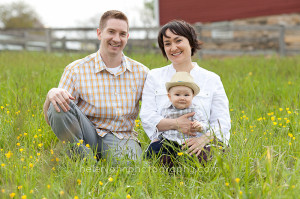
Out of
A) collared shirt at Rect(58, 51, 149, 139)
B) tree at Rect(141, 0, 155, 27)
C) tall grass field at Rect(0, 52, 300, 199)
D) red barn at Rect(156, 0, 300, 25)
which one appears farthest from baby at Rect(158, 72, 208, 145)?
tree at Rect(141, 0, 155, 27)

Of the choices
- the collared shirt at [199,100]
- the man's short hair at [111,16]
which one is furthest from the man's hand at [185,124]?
the man's short hair at [111,16]

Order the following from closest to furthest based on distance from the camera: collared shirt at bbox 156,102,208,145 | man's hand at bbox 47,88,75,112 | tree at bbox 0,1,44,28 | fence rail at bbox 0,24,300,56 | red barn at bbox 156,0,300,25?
man's hand at bbox 47,88,75,112 → collared shirt at bbox 156,102,208,145 → fence rail at bbox 0,24,300,56 → red barn at bbox 156,0,300,25 → tree at bbox 0,1,44,28

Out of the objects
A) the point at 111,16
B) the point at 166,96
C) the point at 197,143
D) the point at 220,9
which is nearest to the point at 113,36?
the point at 111,16

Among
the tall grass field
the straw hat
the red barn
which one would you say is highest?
the red barn

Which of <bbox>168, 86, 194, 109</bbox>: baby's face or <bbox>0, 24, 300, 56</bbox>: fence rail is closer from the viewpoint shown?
<bbox>168, 86, 194, 109</bbox>: baby's face

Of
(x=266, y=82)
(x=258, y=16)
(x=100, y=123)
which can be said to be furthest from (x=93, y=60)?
(x=258, y=16)

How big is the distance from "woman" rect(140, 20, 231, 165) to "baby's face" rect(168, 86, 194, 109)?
0.30ft

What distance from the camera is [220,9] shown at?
14898mm

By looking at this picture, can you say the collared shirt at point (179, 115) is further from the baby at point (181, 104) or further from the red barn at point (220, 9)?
the red barn at point (220, 9)

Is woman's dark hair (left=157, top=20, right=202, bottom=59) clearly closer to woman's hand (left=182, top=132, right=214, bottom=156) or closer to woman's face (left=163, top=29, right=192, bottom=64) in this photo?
woman's face (left=163, top=29, right=192, bottom=64)

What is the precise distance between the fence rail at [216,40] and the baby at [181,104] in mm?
5798

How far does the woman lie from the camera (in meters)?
2.96

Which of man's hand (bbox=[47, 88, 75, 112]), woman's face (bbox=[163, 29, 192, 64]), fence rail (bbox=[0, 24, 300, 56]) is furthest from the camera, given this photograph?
fence rail (bbox=[0, 24, 300, 56])

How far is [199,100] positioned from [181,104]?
0.74ft
